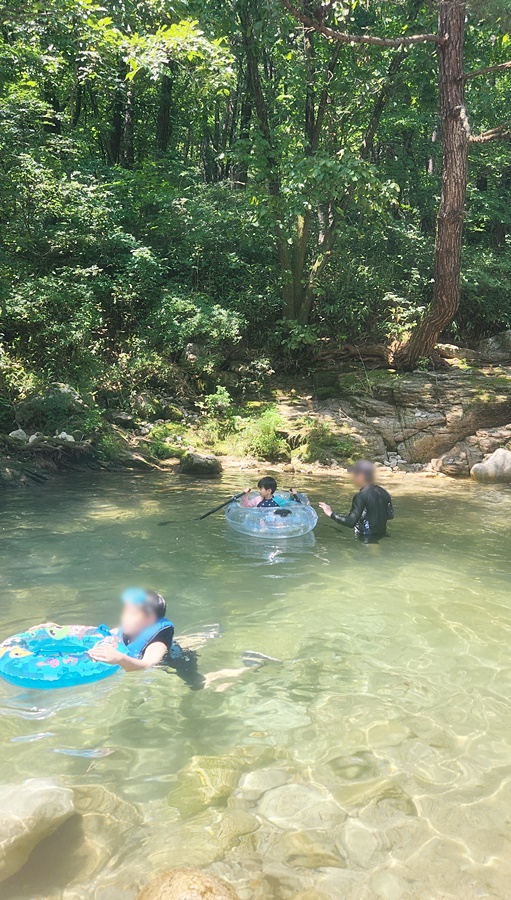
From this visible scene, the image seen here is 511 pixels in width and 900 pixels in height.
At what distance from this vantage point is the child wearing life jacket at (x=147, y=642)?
3.49 meters

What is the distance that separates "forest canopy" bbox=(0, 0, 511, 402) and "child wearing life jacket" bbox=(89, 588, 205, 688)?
28.3 feet

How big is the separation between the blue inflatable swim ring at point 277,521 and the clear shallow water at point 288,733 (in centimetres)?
59

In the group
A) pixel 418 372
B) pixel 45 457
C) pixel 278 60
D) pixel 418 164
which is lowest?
pixel 45 457

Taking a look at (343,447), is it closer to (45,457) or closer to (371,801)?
(45,457)

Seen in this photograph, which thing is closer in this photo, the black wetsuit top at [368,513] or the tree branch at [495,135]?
the black wetsuit top at [368,513]

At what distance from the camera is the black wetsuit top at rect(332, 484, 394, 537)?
689 centimetres

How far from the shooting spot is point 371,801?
2688 millimetres

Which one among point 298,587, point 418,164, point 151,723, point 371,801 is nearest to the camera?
point 371,801

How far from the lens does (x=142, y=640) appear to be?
364cm

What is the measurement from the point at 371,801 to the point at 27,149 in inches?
500

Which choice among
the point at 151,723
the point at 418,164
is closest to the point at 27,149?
the point at 418,164

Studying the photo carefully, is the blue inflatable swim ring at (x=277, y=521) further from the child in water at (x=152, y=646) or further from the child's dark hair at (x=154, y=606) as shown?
the child's dark hair at (x=154, y=606)

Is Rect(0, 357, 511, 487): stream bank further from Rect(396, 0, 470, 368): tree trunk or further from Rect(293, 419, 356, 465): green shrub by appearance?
Rect(396, 0, 470, 368): tree trunk

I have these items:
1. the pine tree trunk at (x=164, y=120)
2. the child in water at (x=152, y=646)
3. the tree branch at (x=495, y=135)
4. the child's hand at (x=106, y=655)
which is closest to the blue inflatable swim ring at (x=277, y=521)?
the child in water at (x=152, y=646)
